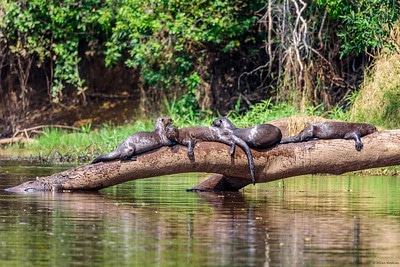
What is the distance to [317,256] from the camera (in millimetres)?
9500

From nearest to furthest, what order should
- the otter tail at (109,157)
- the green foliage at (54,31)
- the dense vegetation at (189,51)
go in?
the otter tail at (109,157) → the dense vegetation at (189,51) → the green foliage at (54,31)

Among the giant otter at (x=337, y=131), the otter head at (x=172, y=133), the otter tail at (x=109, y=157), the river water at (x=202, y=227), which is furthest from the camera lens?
the otter tail at (x=109, y=157)

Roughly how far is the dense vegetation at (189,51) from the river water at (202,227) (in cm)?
758

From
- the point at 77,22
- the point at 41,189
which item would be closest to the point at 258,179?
the point at 41,189

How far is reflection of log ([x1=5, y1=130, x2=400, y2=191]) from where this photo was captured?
1426 centimetres

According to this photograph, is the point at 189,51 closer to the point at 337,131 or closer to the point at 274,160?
the point at 274,160

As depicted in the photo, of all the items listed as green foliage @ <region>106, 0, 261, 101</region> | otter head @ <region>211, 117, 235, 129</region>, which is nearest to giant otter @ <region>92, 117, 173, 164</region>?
otter head @ <region>211, 117, 235, 129</region>

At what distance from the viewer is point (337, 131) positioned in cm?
1442

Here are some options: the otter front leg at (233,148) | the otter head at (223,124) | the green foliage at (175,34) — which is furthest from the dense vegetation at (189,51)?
the otter front leg at (233,148)

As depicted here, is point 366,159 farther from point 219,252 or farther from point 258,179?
point 219,252

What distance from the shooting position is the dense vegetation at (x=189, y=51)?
2402 centimetres

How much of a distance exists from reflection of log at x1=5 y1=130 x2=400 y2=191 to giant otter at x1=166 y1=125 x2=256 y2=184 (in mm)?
85

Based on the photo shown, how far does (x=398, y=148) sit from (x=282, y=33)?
1004 centimetres

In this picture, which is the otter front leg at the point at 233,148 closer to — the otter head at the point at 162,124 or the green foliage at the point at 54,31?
the otter head at the point at 162,124
